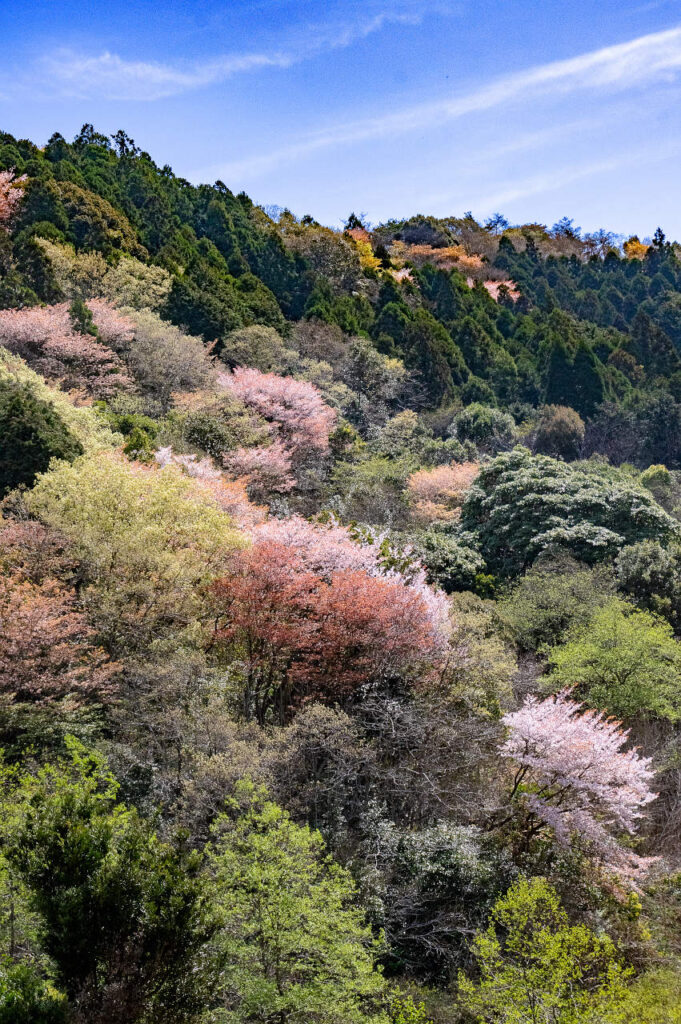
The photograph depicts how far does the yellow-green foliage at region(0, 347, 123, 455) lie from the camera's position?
60.8ft

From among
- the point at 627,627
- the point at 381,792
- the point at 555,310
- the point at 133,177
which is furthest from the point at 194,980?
the point at 555,310

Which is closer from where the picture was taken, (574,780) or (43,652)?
(43,652)

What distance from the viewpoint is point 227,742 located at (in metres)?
11.5

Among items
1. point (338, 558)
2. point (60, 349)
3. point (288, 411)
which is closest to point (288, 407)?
point (288, 411)

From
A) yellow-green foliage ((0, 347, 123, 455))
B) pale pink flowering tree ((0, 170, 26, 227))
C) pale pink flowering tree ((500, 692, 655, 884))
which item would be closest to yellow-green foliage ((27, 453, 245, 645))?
yellow-green foliage ((0, 347, 123, 455))

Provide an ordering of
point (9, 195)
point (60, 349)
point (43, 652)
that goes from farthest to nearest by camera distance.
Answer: point (9, 195) → point (60, 349) → point (43, 652)

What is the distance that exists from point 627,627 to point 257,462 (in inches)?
461

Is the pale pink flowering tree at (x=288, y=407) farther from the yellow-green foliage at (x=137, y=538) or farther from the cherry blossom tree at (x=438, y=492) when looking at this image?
the yellow-green foliage at (x=137, y=538)

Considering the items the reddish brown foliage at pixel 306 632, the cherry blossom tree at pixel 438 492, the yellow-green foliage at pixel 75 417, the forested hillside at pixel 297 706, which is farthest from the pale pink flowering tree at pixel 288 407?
the reddish brown foliage at pixel 306 632

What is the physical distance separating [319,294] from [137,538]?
30338 millimetres

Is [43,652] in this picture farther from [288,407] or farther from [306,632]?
[288,407]

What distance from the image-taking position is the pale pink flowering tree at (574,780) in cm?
1290

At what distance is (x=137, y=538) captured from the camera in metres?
13.9

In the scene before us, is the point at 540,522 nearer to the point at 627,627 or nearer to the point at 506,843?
the point at 627,627
